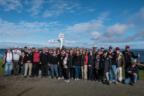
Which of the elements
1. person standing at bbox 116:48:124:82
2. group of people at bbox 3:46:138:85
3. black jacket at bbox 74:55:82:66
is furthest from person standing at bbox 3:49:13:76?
person standing at bbox 116:48:124:82

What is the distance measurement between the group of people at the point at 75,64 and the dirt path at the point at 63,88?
915 millimetres

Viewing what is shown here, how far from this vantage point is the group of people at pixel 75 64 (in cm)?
1491

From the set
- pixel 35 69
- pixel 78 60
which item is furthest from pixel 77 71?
pixel 35 69

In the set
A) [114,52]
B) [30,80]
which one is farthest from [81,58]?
[30,80]

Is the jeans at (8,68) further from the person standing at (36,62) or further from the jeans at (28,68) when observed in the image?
the person standing at (36,62)

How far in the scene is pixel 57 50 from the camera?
1714 centimetres

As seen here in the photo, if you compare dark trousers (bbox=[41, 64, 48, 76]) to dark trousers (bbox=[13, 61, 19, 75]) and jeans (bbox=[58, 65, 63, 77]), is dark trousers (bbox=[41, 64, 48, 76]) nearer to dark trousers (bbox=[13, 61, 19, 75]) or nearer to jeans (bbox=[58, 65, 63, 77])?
jeans (bbox=[58, 65, 63, 77])

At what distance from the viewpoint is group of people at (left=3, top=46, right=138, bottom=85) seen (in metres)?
14.9

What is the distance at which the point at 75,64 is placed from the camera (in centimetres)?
1605

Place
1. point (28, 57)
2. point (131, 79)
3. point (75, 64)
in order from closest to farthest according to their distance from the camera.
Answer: point (131, 79) → point (75, 64) → point (28, 57)

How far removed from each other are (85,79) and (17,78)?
4287 mm

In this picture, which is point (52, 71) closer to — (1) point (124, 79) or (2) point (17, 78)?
(2) point (17, 78)

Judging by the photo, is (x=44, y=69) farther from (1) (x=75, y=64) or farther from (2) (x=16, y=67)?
(1) (x=75, y=64)

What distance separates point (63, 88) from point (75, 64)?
2.98 m
